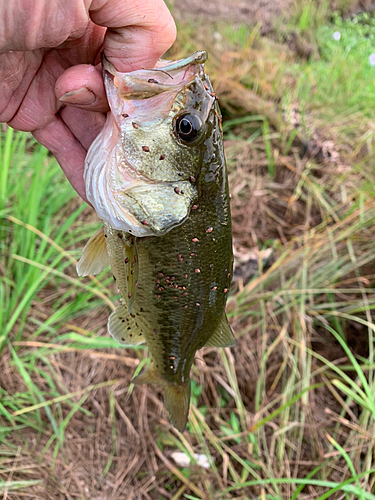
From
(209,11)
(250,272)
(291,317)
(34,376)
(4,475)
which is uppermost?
(209,11)

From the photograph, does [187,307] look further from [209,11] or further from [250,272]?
[209,11]

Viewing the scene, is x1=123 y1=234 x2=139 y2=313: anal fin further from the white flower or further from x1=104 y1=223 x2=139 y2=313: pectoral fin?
the white flower

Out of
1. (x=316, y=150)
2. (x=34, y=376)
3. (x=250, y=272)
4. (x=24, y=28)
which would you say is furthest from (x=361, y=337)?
(x=24, y=28)

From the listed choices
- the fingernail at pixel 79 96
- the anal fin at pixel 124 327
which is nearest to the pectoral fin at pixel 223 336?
the anal fin at pixel 124 327

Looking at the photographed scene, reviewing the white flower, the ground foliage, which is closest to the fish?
the ground foliage

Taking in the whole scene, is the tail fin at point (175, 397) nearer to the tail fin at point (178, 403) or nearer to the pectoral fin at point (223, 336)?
the tail fin at point (178, 403)

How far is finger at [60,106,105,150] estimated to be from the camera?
1724 mm

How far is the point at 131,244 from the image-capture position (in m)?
1.41

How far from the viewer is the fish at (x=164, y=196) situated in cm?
125

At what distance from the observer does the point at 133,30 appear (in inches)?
49.8

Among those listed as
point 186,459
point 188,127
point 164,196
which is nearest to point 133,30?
point 188,127

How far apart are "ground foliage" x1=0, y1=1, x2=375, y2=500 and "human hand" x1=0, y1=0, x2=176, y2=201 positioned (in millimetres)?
897

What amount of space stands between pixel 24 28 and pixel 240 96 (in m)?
3.29

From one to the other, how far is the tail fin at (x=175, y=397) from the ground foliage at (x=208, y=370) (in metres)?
0.18
